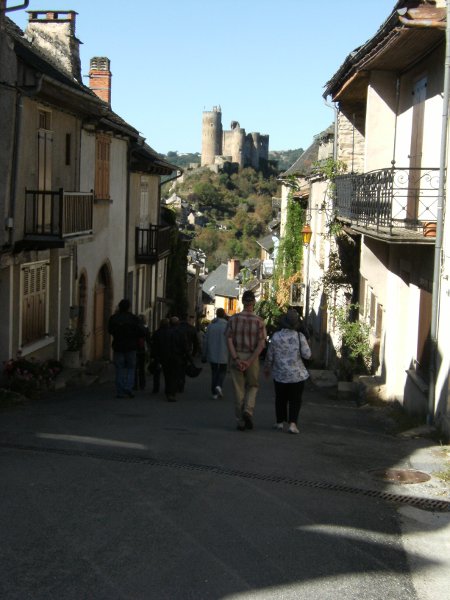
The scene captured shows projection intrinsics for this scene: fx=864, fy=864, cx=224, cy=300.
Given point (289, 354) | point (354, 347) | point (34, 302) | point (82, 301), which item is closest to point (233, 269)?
point (82, 301)

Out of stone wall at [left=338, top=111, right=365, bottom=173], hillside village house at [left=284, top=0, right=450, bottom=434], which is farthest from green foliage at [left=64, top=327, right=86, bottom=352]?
stone wall at [left=338, top=111, right=365, bottom=173]

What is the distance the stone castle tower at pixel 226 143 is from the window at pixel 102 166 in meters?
135

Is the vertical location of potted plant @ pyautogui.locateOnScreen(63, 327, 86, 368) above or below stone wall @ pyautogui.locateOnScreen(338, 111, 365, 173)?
below

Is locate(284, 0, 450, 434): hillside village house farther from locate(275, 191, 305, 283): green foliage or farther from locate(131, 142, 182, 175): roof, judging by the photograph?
locate(275, 191, 305, 283): green foliage

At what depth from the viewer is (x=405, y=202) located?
42.8 ft

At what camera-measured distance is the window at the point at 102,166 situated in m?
19.9

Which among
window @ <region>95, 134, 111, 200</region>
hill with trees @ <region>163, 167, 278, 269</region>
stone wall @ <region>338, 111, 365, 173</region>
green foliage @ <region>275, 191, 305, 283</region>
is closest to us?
stone wall @ <region>338, 111, 365, 173</region>

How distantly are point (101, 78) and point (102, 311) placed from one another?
8327 millimetres

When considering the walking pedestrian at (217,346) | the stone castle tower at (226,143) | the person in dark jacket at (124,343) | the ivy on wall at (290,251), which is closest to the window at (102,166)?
the person in dark jacket at (124,343)

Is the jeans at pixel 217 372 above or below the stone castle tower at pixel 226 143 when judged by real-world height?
below

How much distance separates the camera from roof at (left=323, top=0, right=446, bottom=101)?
1067 centimetres

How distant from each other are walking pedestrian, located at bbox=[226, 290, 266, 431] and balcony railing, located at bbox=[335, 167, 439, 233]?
7.49ft

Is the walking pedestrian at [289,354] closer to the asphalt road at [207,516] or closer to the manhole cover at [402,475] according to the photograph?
the asphalt road at [207,516]

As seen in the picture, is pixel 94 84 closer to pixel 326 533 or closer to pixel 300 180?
pixel 300 180
